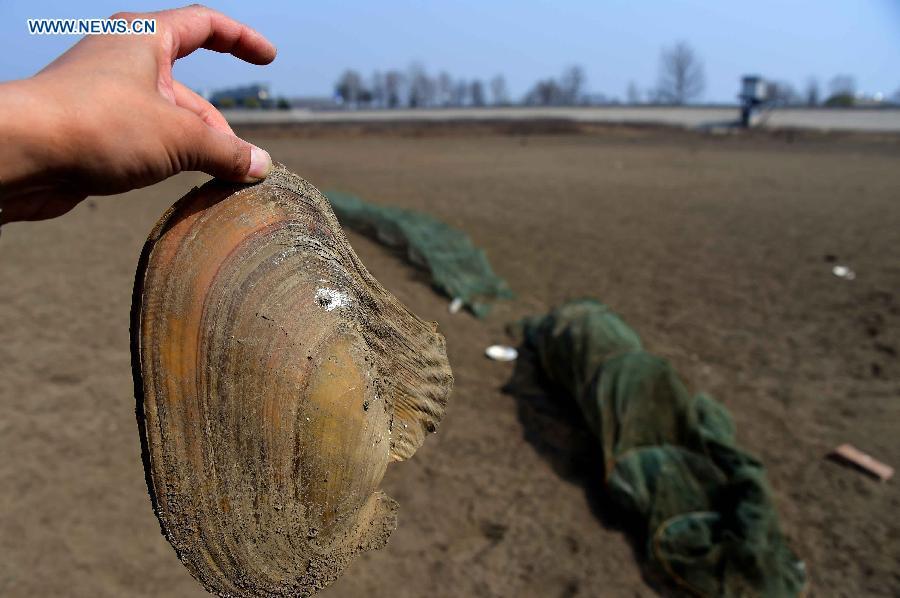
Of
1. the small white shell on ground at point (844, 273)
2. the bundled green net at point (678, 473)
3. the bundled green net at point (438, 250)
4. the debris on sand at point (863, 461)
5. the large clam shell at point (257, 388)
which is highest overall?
the large clam shell at point (257, 388)

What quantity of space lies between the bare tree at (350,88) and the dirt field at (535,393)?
57722 millimetres

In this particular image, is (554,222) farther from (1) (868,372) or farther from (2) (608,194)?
(1) (868,372)

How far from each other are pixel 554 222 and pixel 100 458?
29.6 ft

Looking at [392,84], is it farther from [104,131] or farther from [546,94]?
[104,131]

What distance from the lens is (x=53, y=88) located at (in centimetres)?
100

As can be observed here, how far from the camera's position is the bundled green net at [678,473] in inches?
172

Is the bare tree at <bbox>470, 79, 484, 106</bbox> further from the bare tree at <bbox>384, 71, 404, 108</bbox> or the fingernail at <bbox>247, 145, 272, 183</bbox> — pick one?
the fingernail at <bbox>247, 145, 272, 183</bbox>

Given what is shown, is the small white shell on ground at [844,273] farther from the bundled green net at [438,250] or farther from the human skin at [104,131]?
the human skin at [104,131]

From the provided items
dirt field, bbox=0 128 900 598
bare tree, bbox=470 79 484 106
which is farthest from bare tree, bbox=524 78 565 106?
dirt field, bbox=0 128 900 598

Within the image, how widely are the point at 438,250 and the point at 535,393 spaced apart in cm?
289

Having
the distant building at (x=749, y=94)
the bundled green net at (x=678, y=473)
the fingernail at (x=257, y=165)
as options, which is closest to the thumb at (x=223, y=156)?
the fingernail at (x=257, y=165)

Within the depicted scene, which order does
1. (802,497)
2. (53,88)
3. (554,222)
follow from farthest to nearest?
(554,222) → (802,497) → (53,88)

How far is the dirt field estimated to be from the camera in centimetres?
429

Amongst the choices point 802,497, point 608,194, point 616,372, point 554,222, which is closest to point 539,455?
point 616,372
